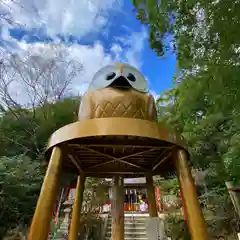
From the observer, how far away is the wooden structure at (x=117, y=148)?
4.49 m

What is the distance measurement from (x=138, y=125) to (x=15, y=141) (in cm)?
1496

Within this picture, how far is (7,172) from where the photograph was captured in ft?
34.9

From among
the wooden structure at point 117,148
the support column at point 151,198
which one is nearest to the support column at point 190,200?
the wooden structure at point 117,148

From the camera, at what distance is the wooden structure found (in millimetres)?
4488

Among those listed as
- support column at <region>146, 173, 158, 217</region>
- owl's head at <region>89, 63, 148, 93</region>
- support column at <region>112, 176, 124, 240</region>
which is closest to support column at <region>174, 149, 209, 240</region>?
owl's head at <region>89, 63, 148, 93</region>

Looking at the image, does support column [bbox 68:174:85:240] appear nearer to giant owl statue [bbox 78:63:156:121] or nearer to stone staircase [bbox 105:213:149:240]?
giant owl statue [bbox 78:63:156:121]

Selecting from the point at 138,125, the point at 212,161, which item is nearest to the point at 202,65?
the point at 138,125

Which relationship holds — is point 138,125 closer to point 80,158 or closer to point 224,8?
point 224,8

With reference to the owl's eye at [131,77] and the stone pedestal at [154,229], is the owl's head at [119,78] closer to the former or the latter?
the owl's eye at [131,77]

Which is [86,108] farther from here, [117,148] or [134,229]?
[134,229]

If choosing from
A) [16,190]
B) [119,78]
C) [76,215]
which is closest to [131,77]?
[119,78]

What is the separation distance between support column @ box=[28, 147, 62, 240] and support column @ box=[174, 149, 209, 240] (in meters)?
2.40

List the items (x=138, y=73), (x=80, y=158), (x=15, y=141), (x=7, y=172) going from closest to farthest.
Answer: (x=138, y=73), (x=80, y=158), (x=7, y=172), (x=15, y=141)

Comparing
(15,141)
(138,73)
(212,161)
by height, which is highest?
(15,141)
